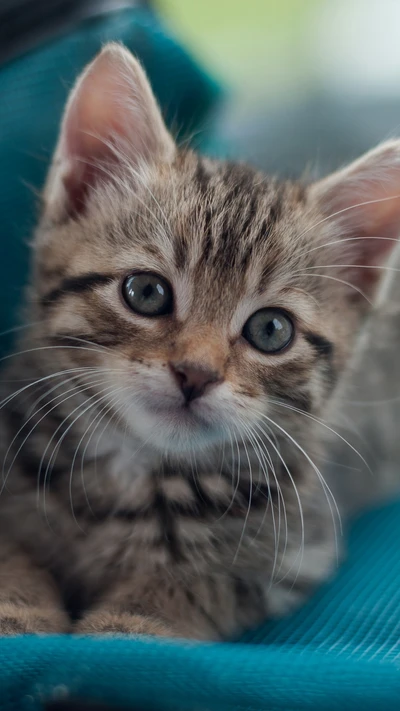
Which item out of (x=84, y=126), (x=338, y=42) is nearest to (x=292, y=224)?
(x=84, y=126)

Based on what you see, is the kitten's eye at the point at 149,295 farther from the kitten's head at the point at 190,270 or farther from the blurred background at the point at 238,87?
the blurred background at the point at 238,87

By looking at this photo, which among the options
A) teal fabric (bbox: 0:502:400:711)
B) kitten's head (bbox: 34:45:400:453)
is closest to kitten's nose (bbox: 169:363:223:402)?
kitten's head (bbox: 34:45:400:453)

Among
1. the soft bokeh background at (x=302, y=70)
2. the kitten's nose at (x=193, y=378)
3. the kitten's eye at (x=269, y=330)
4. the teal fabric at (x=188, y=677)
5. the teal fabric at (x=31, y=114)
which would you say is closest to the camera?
the teal fabric at (x=188, y=677)

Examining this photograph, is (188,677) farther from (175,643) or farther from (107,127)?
(107,127)

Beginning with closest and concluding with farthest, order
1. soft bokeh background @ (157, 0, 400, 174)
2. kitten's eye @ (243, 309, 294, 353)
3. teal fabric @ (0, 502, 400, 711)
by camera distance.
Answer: teal fabric @ (0, 502, 400, 711) < kitten's eye @ (243, 309, 294, 353) < soft bokeh background @ (157, 0, 400, 174)

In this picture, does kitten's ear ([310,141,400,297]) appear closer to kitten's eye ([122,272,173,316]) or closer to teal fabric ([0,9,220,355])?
kitten's eye ([122,272,173,316])

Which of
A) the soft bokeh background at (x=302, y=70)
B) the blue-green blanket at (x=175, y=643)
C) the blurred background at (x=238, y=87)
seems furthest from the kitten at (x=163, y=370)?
the soft bokeh background at (x=302, y=70)
